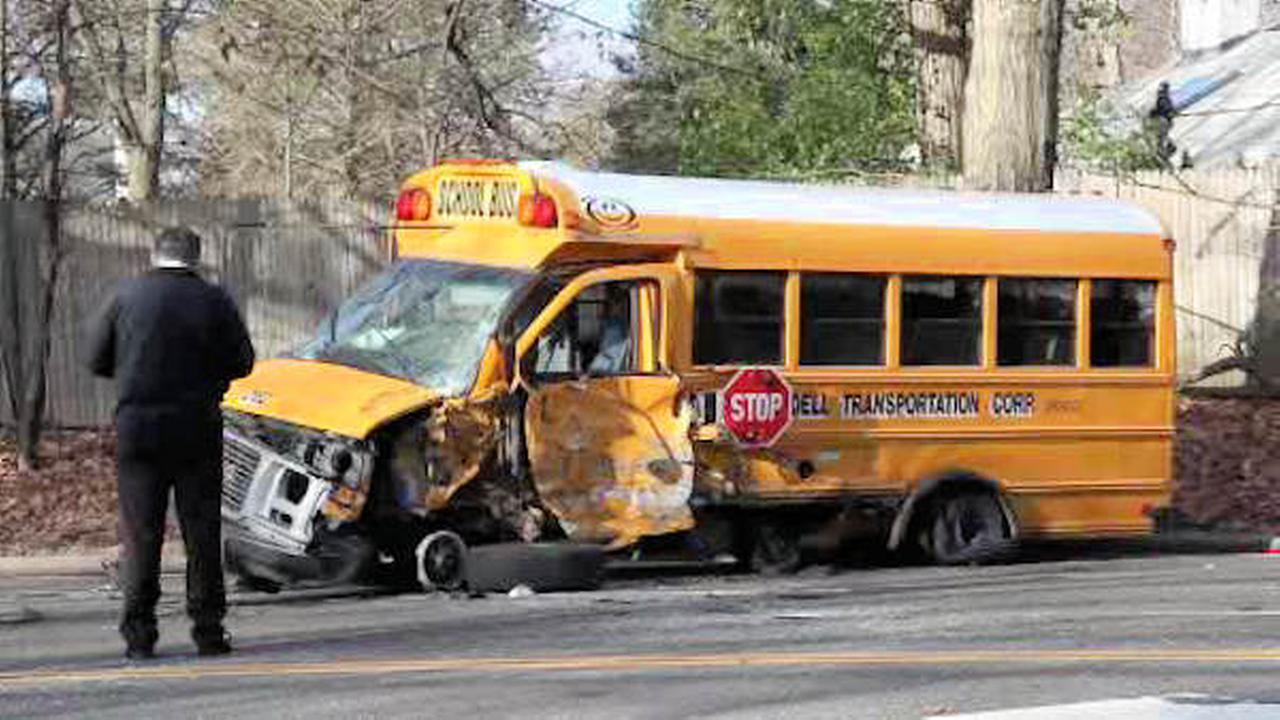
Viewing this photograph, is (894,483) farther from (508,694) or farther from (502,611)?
(508,694)

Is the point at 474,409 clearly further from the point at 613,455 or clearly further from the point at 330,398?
the point at 613,455

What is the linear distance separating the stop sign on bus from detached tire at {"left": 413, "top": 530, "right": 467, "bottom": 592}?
1.91 meters

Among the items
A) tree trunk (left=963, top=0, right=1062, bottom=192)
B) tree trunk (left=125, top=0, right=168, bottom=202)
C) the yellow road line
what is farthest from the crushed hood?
tree trunk (left=125, top=0, right=168, bottom=202)

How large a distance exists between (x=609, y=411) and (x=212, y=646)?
3625 millimetres

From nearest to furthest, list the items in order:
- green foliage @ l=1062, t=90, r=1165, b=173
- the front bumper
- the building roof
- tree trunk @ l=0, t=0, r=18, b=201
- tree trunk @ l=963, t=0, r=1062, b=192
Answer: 1. the front bumper
2. tree trunk @ l=963, t=0, r=1062, b=192
3. tree trunk @ l=0, t=0, r=18, b=201
4. green foliage @ l=1062, t=90, r=1165, b=173
5. the building roof

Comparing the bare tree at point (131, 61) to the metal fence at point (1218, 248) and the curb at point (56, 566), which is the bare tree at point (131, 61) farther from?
the metal fence at point (1218, 248)

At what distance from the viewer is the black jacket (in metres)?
8.21

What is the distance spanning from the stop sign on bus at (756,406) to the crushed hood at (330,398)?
6.47 feet

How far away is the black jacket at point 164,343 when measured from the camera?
26.9 feet

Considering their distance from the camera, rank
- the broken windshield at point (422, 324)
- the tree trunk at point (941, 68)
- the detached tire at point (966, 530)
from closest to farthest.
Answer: the broken windshield at point (422, 324) < the detached tire at point (966, 530) < the tree trunk at point (941, 68)

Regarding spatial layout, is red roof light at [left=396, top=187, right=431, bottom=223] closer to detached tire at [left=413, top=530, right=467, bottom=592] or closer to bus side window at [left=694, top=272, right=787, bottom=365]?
bus side window at [left=694, top=272, right=787, bottom=365]

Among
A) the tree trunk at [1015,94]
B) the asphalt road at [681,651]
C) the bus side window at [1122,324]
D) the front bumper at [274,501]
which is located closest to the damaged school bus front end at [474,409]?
the front bumper at [274,501]

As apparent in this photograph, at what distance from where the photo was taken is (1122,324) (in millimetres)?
13289

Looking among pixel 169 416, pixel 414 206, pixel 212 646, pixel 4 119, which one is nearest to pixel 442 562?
pixel 212 646
